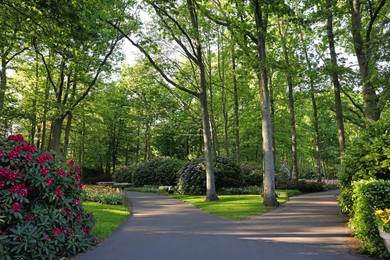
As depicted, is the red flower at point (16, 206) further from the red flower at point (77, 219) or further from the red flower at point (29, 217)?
the red flower at point (77, 219)

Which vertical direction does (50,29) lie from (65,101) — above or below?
below

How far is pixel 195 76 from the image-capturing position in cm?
2680

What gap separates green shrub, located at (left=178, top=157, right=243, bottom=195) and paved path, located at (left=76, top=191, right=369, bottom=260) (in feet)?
30.6

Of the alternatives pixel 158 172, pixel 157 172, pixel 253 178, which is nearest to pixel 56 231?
pixel 253 178

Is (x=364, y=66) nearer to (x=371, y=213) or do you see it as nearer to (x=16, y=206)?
(x=371, y=213)

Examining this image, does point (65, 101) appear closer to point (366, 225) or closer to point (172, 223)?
point (172, 223)

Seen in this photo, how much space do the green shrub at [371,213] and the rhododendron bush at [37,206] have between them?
5.43 m

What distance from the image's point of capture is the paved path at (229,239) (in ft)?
20.6

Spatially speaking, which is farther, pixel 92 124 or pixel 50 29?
pixel 92 124

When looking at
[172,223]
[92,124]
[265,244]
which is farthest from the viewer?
[92,124]

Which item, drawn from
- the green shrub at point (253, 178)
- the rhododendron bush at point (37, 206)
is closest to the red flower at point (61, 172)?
the rhododendron bush at point (37, 206)

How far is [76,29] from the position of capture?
9.38 meters

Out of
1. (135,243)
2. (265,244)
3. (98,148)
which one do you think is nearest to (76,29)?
(135,243)

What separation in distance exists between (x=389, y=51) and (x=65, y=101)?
22.3m
